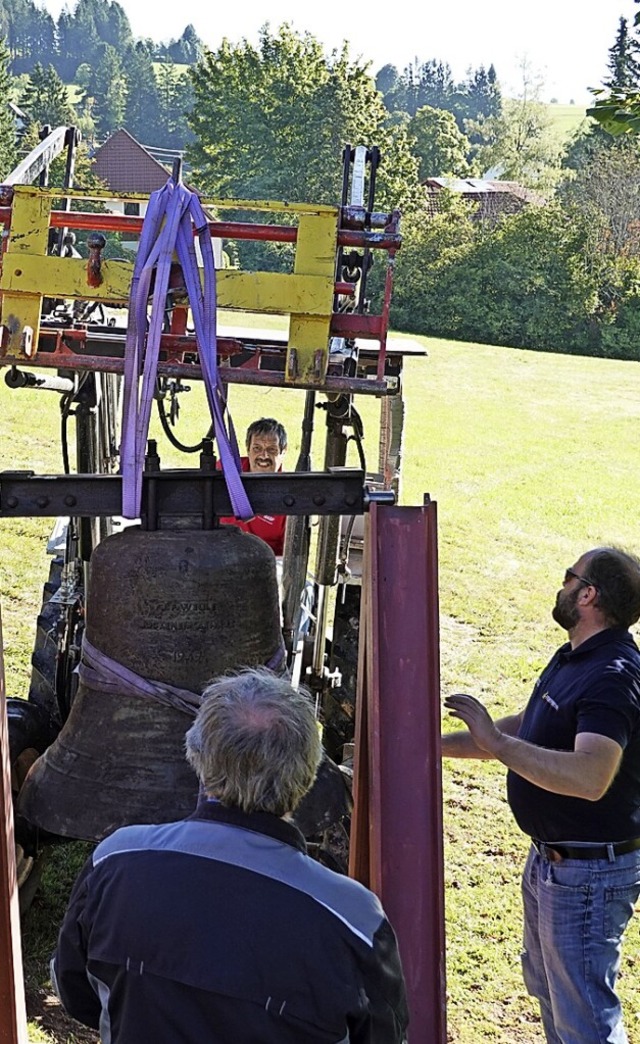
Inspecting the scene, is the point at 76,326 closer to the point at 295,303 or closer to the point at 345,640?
the point at 295,303

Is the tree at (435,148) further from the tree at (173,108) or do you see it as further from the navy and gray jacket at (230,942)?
the navy and gray jacket at (230,942)

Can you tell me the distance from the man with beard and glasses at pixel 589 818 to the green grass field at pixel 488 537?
1.15 meters

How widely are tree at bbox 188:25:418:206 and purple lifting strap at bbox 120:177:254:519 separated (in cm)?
4288

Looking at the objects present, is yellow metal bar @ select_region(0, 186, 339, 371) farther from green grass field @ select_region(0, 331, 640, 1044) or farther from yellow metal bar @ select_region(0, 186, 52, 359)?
green grass field @ select_region(0, 331, 640, 1044)

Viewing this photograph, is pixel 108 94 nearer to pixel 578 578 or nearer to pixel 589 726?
pixel 578 578

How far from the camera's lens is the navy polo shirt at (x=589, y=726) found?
3.52m

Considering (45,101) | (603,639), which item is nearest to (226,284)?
(603,639)

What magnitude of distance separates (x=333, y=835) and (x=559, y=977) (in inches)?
51.7

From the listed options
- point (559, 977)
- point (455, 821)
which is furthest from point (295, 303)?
point (455, 821)

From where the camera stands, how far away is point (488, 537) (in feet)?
45.9

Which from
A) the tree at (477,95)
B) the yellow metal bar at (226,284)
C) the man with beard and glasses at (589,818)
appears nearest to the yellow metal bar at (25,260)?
the yellow metal bar at (226,284)

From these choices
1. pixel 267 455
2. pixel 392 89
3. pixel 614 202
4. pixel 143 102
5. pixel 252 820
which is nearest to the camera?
pixel 252 820

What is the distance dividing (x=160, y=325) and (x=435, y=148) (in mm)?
69647

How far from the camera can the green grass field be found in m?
5.29
